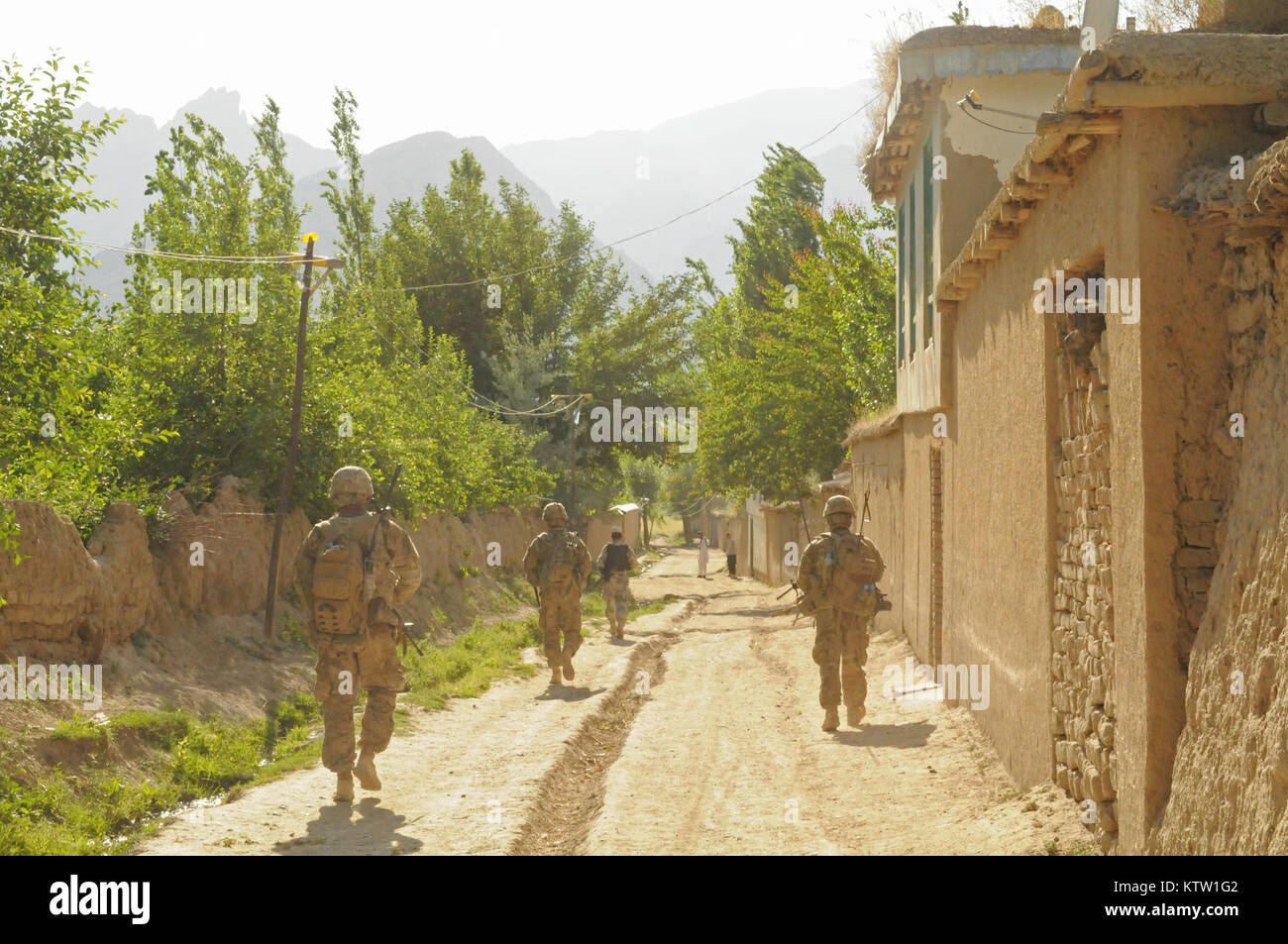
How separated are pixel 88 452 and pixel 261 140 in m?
32.5

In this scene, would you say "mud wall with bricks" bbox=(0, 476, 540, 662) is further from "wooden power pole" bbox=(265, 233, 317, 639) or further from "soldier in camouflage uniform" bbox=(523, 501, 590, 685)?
"soldier in camouflage uniform" bbox=(523, 501, 590, 685)

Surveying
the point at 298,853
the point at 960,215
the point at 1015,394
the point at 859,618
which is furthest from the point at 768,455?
the point at 298,853

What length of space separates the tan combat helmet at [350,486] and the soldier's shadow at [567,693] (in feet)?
16.4

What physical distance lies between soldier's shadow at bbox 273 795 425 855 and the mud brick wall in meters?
3.62

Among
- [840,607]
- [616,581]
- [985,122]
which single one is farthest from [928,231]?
[616,581]

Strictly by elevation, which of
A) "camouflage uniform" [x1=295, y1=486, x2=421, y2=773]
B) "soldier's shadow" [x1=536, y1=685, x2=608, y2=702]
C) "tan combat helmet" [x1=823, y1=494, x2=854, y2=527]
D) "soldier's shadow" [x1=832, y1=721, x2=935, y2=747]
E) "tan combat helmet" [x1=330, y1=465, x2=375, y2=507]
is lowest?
"soldier's shadow" [x1=536, y1=685, x2=608, y2=702]

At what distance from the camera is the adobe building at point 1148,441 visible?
431 cm

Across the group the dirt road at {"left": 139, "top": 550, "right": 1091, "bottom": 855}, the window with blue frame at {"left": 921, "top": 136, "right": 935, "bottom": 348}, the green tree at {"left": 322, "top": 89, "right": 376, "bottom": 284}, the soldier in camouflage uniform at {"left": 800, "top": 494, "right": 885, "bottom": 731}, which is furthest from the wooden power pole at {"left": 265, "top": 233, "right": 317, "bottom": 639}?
→ the green tree at {"left": 322, "top": 89, "right": 376, "bottom": 284}

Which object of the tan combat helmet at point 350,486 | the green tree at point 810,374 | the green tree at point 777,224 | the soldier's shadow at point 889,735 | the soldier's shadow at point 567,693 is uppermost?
the green tree at point 777,224

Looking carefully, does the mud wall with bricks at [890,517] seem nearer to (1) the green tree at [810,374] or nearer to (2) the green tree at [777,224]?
(1) the green tree at [810,374]

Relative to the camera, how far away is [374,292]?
1209 inches

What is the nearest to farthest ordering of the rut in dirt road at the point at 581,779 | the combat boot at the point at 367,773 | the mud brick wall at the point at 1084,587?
1. the mud brick wall at the point at 1084,587
2. the rut in dirt road at the point at 581,779
3. the combat boot at the point at 367,773

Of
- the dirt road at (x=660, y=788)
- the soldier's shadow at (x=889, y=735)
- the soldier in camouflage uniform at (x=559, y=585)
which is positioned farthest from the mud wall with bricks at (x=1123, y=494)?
the soldier in camouflage uniform at (x=559, y=585)

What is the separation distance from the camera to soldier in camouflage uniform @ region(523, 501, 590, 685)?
518 inches
